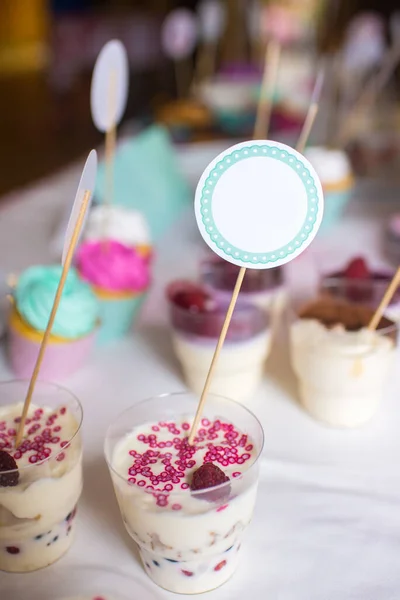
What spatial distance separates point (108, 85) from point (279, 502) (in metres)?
0.83

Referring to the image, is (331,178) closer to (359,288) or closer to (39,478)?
(359,288)

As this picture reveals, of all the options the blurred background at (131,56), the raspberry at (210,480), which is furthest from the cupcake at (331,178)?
the blurred background at (131,56)

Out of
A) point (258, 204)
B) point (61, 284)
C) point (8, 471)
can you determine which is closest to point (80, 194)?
point (61, 284)

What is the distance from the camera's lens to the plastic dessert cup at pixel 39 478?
2.68 ft

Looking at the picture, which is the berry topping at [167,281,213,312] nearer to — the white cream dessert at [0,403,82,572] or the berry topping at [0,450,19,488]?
the white cream dessert at [0,403,82,572]

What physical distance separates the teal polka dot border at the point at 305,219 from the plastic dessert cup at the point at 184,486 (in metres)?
0.22

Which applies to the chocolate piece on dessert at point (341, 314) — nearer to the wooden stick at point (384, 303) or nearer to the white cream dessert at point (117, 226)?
the wooden stick at point (384, 303)

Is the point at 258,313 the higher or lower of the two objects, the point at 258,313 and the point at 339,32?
the higher

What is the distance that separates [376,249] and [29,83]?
737 cm

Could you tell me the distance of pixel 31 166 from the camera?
4.96m

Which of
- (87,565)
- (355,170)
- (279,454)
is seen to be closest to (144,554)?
(87,565)

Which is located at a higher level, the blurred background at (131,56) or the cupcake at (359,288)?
the cupcake at (359,288)

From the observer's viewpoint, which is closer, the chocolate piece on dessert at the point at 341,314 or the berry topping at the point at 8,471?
the berry topping at the point at 8,471

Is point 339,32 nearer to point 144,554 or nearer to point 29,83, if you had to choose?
point 29,83
